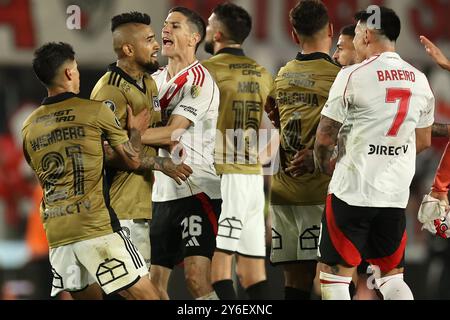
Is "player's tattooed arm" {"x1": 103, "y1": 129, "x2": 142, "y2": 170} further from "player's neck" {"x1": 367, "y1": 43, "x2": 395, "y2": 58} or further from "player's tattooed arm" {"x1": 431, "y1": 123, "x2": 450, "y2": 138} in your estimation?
"player's tattooed arm" {"x1": 431, "y1": 123, "x2": 450, "y2": 138}

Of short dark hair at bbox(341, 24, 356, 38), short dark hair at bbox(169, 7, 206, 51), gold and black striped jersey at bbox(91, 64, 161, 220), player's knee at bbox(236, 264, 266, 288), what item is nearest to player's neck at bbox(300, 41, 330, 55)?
short dark hair at bbox(341, 24, 356, 38)

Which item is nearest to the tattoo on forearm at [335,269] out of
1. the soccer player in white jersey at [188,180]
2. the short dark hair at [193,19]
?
the soccer player in white jersey at [188,180]

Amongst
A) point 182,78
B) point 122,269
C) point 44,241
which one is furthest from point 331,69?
point 44,241

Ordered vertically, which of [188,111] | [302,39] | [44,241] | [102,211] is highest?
[302,39]

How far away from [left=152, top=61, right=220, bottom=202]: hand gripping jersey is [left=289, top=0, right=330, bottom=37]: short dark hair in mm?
705

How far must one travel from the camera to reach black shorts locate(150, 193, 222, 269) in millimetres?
7445

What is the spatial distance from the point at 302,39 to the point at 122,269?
215cm

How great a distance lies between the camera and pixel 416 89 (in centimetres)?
651

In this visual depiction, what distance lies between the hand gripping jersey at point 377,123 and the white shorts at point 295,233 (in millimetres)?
1086

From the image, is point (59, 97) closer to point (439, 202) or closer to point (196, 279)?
point (196, 279)

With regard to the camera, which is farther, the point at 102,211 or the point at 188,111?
the point at 188,111

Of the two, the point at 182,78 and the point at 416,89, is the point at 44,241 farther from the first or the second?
the point at 416,89

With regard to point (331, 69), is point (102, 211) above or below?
below

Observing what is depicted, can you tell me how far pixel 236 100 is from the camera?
8281 millimetres
